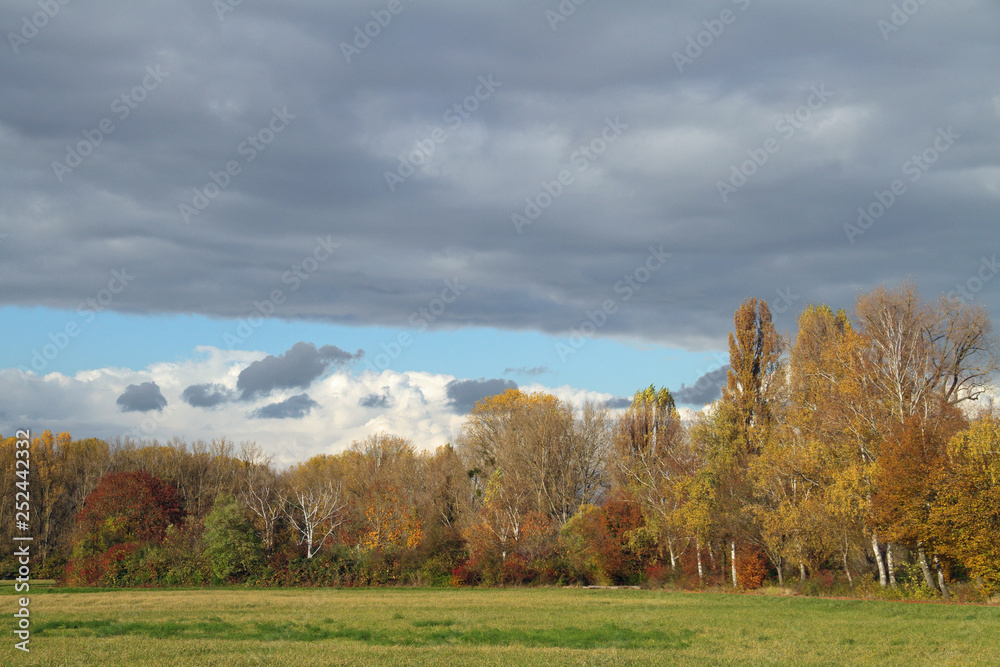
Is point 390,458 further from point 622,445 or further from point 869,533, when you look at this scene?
point 869,533

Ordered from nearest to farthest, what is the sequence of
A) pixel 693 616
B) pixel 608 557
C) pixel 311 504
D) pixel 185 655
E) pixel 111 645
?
pixel 185 655, pixel 111 645, pixel 693 616, pixel 608 557, pixel 311 504

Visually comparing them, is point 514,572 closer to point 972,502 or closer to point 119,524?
point 119,524

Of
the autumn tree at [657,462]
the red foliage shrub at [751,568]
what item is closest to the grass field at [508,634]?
the red foliage shrub at [751,568]

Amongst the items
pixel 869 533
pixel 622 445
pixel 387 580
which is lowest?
pixel 387 580

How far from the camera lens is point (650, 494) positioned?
5684 cm

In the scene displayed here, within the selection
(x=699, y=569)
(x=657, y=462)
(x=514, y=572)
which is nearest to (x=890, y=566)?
(x=699, y=569)

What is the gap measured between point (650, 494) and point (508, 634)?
119 feet

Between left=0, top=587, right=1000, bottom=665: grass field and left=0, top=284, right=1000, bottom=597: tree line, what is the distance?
730cm

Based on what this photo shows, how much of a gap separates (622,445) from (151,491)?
3965 centimetres

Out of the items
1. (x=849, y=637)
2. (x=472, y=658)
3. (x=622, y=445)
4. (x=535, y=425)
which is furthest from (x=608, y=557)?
(x=472, y=658)

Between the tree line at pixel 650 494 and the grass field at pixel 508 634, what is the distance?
24.0 ft

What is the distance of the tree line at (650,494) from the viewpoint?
3800cm

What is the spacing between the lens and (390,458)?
91.7 meters

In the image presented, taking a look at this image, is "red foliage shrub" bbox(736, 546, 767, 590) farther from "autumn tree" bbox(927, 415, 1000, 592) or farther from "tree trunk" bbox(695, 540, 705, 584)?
"autumn tree" bbox(927, 415, 1000, 592)
